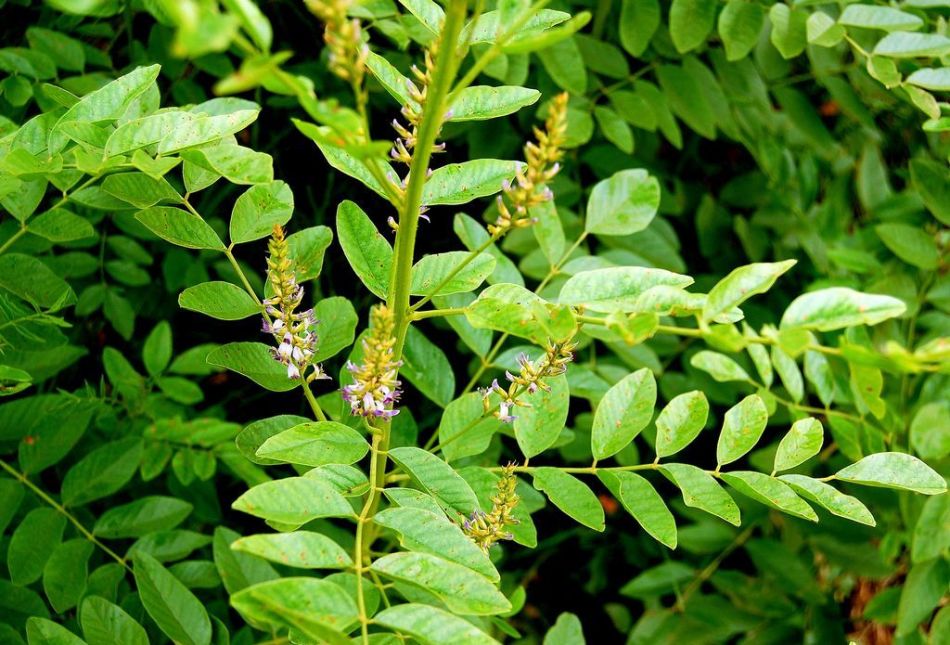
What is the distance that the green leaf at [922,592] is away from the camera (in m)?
1.06

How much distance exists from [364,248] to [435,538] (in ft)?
0.82

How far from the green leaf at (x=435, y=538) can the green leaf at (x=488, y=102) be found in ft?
0.97

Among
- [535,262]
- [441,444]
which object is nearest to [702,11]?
[535,262]

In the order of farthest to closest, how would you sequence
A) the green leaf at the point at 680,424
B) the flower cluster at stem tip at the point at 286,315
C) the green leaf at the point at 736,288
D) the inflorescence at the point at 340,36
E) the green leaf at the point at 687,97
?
the green leaf at the point at 687,97
the green leaf at the point at 680,424
the flower cluster at stem tip at the point at 286,315
the green leaf at the point at 736,288
the inflorescence at the point at 340,36

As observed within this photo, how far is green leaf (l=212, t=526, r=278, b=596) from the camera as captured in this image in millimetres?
862

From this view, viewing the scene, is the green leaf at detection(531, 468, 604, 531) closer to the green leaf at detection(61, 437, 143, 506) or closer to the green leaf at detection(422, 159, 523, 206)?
the green leaf at detection(422, 159, 523, 206)

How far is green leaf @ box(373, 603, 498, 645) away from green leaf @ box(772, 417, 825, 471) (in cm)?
32

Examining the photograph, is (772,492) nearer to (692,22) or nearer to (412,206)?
(412,206)

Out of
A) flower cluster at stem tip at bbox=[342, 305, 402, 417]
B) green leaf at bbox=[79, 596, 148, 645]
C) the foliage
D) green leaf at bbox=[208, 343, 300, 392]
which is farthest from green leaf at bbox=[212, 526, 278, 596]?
flower cluster at stem tip at bbox=[342, 305, 402, 417]

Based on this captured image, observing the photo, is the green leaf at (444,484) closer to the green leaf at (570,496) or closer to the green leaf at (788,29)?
the green leaf at (570,496)

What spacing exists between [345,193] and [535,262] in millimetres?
373

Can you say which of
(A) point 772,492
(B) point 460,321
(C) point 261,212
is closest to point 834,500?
A: (A) point 772,492

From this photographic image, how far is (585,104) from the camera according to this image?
1222 millimetres

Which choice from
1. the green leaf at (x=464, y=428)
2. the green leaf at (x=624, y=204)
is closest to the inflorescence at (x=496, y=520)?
the green leaf at (x=464, y=428)
